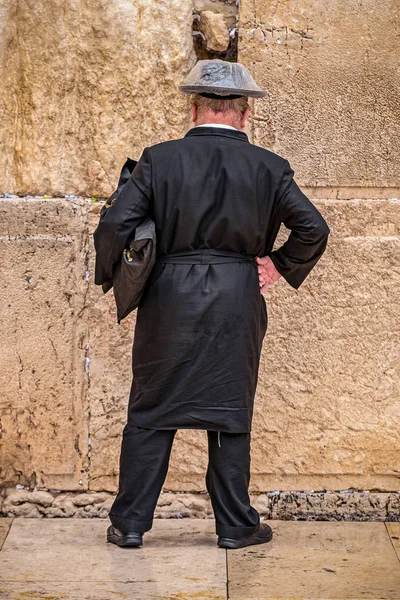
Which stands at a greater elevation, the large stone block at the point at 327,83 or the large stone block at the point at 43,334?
the large stone block at the point at 327,83

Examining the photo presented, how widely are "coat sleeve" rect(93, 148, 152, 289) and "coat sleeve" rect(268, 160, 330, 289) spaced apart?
1.60ft

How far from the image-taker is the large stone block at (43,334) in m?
4.27

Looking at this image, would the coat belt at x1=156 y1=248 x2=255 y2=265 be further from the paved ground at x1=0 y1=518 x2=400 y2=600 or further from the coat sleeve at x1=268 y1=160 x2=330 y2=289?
the paved ground at x1=0 y1=518 x2=400 y2=600

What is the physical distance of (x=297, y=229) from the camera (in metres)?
3.81

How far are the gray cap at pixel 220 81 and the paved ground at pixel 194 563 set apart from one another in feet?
5.56

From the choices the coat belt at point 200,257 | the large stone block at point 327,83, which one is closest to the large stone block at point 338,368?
the large stone block at point 327,83

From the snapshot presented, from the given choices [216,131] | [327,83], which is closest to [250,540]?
[216,131]

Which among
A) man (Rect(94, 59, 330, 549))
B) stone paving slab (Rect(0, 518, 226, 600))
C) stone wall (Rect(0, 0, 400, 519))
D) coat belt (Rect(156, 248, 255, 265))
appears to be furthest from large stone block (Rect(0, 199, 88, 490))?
coat belt (Rect(156, 248, 255, 265))

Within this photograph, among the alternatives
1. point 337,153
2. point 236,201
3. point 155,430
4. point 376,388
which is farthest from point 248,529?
point 337,153

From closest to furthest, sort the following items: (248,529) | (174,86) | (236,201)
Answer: (236,201), (248,529), (174,86)

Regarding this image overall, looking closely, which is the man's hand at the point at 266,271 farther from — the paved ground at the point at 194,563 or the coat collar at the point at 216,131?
the paved ground at the point at 194,563

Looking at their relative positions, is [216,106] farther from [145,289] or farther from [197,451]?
[197,451]

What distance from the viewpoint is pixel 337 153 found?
4.32 m

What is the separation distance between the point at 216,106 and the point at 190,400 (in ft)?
3.50
